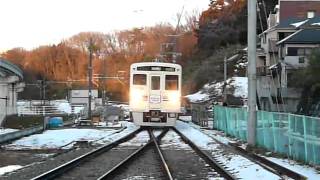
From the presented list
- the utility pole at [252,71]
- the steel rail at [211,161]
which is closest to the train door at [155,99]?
the steel rail at [211,161]

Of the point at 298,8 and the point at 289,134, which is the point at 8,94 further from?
the point at 289,134

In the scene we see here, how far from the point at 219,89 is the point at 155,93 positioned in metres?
43.4

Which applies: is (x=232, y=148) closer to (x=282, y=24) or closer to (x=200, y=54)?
(x=282, y=24)

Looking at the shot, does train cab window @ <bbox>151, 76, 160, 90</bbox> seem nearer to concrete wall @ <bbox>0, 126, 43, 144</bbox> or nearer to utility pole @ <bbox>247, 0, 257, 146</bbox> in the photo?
concrete wall @ <bbox>0, 126, 43, 144</bbox>

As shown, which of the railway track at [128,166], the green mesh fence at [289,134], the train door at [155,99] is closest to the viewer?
the railway track at [128,166]

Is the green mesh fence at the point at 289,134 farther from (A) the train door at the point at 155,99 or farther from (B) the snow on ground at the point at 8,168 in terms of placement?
(A) the train door at the point at 155,99

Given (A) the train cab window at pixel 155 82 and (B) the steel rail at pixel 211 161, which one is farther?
(A) the train cab window at pixel 155 82

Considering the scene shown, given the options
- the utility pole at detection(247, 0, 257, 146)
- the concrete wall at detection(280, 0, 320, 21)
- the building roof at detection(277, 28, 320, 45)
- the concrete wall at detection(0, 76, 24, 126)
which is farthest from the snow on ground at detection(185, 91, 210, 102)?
the utility pole at detection(247, 0, 257, 146)

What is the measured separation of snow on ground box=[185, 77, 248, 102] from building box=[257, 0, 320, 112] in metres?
3.51

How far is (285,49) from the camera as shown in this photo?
197 feet

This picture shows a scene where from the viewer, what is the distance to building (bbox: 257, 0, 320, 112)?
56.2m

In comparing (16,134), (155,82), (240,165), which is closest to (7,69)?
(155,82)

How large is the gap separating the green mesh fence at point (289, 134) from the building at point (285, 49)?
96.1 ft

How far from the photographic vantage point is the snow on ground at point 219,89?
231 ft
